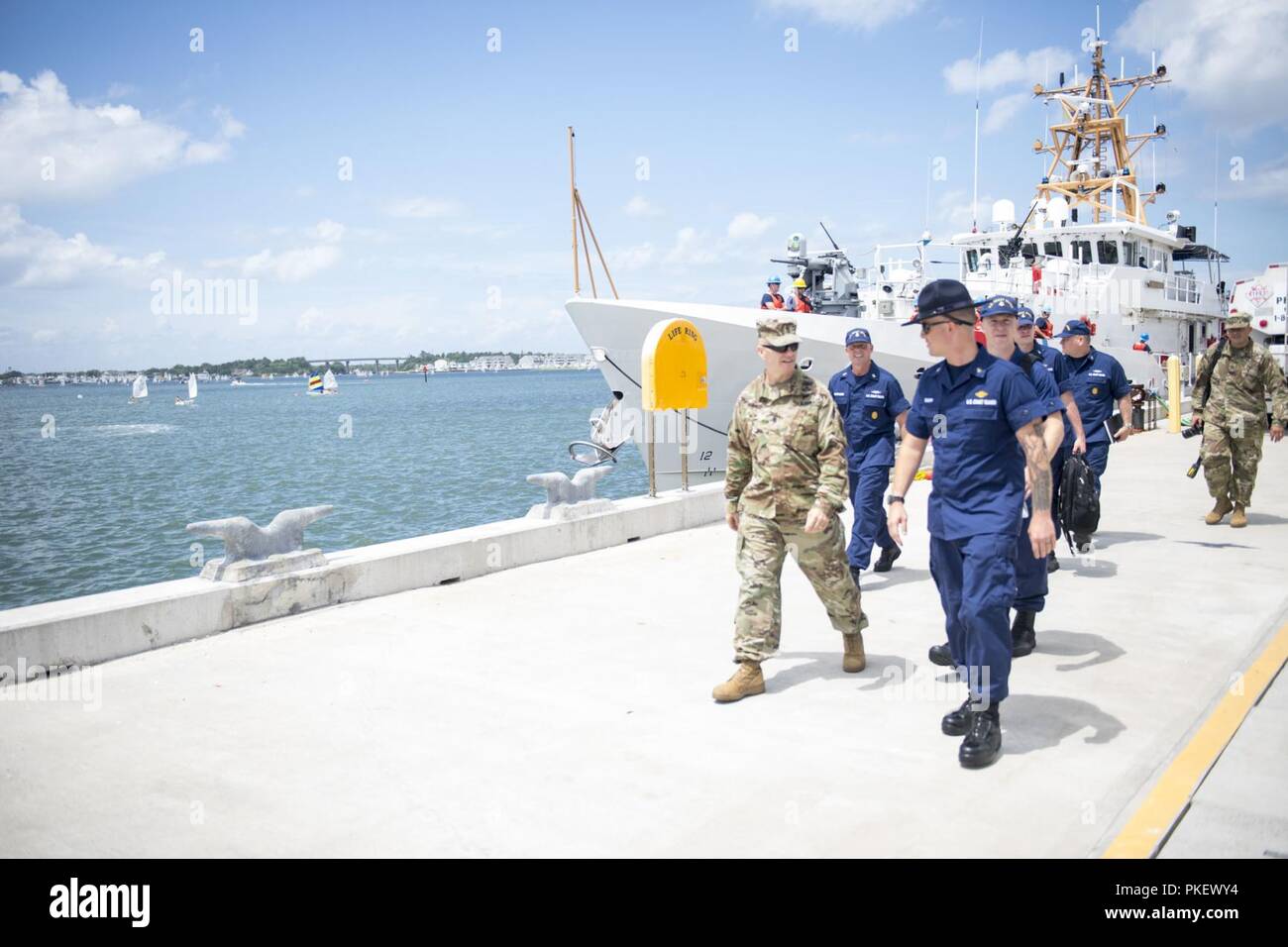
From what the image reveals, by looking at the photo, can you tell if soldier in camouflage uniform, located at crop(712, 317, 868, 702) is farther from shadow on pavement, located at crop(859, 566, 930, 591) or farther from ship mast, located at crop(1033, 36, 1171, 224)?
ship mast, located at crop(1033, 36, 1171, 224)

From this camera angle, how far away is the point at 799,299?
1622 centimetres

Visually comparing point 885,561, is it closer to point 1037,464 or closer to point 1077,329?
point 1077,329

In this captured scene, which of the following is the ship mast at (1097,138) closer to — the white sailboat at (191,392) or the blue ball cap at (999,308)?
the blue ball cap at (999,308)

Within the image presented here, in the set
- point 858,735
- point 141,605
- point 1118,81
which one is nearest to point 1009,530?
point 858,735

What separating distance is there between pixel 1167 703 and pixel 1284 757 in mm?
659

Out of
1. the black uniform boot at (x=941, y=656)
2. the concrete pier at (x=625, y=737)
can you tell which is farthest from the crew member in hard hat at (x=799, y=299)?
the black uniform boot at (x=941, y=656)

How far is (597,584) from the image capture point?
684 cm

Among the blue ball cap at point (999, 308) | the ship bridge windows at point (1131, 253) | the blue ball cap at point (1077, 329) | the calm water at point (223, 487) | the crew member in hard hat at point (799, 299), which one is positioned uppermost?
the ship bridge windows at point (1131, 253)

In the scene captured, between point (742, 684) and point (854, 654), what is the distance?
685mm

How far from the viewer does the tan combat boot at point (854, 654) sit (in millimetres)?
4773

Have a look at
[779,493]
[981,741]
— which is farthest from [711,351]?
[981,741]

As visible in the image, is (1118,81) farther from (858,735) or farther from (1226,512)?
(858,735)

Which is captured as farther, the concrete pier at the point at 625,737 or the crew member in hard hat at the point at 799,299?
the crew member in hard hat at the point at 799,299

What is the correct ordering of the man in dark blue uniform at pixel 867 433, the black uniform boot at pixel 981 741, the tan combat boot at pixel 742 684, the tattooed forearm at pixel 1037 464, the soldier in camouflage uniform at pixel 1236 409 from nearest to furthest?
1. the black uniform boot at pixel 981 741
2. the tattooed forearm at pixel 1037 464
3. the tan combat boot at pixel 742 684
4. the man in dark blue uniform at pixel 867 433
5. the soldier in camouflage uniform at pixel 1236 409
